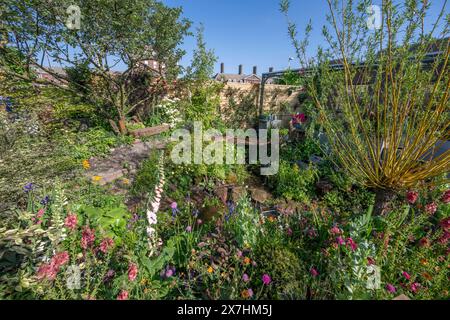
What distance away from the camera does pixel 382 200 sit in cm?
216

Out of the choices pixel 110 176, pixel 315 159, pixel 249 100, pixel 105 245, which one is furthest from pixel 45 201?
pixel 249 100

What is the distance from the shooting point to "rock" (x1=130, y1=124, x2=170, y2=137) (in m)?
5.18

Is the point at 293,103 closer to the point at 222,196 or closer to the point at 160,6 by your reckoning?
the point at 160,6

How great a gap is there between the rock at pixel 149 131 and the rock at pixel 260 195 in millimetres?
3276

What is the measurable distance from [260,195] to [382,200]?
5.26ft

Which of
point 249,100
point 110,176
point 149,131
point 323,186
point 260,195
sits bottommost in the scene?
point 260,195

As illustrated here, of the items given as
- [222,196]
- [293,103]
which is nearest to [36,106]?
[222,196]

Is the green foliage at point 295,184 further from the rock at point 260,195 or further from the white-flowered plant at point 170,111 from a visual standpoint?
the white-flowered plant at point 170,111

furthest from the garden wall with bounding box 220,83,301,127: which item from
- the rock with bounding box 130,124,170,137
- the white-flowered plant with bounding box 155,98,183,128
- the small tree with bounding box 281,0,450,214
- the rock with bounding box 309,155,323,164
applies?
the small tree with bounding box 281,0,450,214

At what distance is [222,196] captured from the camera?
320 centimetres

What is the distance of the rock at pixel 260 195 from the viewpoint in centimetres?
328

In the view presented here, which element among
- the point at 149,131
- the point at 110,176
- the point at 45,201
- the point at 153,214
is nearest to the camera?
the point at 153,214

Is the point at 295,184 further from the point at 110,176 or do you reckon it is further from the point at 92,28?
the point at 92,28
